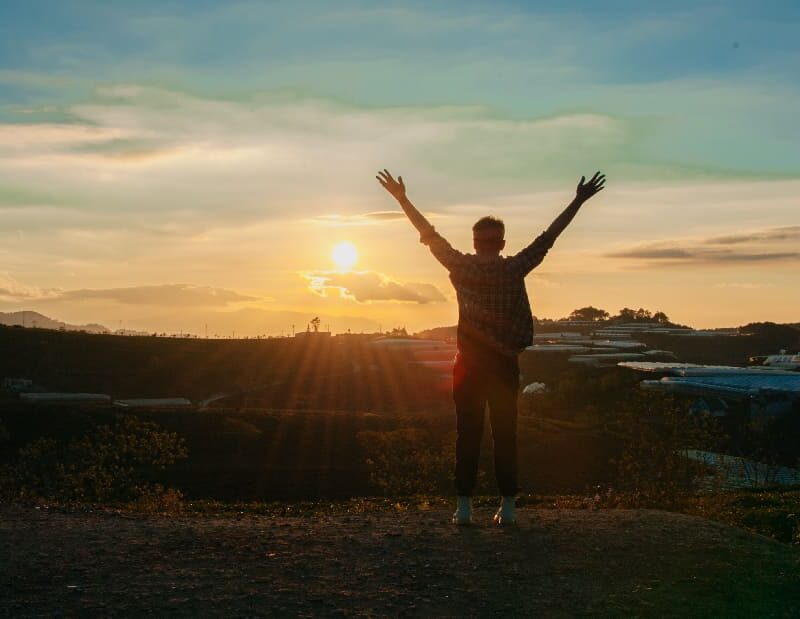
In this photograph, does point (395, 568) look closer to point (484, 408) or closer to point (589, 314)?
point (484, 408)

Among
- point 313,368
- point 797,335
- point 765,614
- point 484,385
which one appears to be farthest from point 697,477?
point 797,335

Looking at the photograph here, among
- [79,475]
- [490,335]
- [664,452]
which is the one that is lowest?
[79,475]

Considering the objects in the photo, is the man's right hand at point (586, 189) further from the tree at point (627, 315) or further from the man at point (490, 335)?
the tree at point (627, 315)

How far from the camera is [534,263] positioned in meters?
7.91

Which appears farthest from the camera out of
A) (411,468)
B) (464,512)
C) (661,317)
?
(661,317)

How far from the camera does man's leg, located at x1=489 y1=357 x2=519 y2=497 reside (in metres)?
7.89

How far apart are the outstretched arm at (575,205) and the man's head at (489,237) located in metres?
0.40

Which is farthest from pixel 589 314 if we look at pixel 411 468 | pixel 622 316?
pixel 411 468

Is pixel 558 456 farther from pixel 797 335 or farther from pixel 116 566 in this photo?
pixel 797 335

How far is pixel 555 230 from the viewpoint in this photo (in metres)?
8.02

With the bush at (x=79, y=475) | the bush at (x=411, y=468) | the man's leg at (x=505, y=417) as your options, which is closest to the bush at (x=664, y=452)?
the bush at (x=411, y=468)

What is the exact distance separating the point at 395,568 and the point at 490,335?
7.12ft

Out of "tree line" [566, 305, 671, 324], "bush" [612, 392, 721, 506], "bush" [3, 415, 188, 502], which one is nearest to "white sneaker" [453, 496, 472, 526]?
"bush" [612, 392, 721, 506]

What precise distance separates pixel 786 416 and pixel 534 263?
3947 cm
